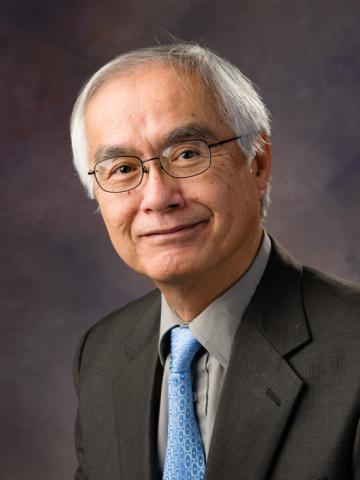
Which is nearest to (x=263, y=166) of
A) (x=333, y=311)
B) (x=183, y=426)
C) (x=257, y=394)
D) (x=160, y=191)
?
(x=160, y=191)

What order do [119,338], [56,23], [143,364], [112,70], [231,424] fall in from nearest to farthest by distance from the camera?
[231,424]
[112,70]
[143,364]
[119,338]
[56,23]

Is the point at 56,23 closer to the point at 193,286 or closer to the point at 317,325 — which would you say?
the point at 193,286

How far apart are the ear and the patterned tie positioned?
565 mm

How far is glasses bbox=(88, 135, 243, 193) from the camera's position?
105 inches

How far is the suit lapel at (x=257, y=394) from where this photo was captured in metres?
2.54

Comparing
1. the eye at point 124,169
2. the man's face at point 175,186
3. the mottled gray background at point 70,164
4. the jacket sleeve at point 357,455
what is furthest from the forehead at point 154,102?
the mottled gray background at point 70,164

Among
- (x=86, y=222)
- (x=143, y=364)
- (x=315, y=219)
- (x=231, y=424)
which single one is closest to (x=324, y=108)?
(x=315, y=219)

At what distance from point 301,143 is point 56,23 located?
1518 mm

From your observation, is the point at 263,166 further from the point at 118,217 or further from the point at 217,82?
the point at 118,217

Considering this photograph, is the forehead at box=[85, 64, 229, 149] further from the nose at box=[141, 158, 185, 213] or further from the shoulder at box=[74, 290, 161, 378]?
the shoulder at box=[74, 290, 161, 378]

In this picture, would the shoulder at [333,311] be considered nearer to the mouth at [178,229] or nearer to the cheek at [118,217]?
the mouth at [178,229]

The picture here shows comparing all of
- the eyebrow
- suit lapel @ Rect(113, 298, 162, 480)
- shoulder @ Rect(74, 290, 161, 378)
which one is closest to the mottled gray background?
shoulder @ Rect(74, 290, 161, 378)

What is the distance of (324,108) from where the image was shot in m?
4.59

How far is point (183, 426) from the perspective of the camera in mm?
2729
